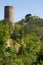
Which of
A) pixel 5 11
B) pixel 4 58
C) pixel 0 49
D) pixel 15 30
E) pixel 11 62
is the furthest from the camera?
pixel 5 11

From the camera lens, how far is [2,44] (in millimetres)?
29781

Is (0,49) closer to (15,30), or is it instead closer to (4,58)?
(4,58)

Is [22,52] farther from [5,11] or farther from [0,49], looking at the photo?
[5,11]

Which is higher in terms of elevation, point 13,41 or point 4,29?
point 4,29

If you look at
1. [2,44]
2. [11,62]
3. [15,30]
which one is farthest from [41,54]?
[15,30]

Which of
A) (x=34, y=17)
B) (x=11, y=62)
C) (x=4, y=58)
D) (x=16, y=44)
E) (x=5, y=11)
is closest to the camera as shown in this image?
(x=11, y=62)

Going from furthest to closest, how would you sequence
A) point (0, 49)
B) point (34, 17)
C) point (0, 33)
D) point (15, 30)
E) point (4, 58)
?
point (34, 17), point (15, 30), point (0, 33), point (0, 49), point (4, 58)

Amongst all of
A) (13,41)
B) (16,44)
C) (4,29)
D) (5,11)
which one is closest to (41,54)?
(4,29)

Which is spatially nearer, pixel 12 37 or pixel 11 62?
pixel 11 62

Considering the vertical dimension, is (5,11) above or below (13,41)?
above

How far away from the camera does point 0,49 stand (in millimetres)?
28656

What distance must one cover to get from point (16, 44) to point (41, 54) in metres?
11.5

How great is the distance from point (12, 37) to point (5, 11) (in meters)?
7.18

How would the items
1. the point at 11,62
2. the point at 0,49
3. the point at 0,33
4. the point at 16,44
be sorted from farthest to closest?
the point at 16,44, the point at 0,33, the point at 0,49, the point at 11,62
